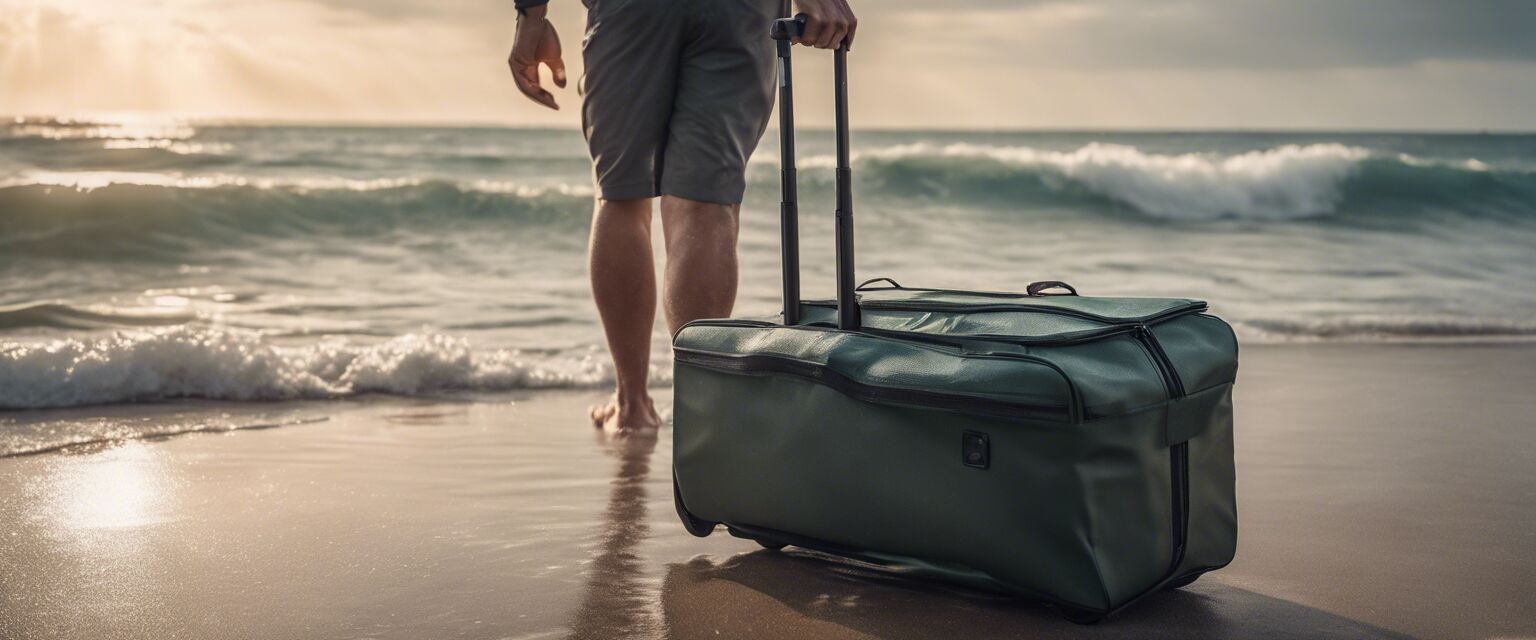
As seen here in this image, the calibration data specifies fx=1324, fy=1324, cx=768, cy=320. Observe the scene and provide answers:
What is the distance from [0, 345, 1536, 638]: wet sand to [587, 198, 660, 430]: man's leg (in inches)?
8.4

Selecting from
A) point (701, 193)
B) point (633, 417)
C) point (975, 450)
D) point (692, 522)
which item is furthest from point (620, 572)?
point (633, 417)

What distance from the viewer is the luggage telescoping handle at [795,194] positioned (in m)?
1.68

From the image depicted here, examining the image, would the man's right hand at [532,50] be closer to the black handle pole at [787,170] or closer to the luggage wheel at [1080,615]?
the black handle pole at [787,170]

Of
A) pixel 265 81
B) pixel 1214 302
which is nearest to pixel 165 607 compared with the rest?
pixel 1214 302

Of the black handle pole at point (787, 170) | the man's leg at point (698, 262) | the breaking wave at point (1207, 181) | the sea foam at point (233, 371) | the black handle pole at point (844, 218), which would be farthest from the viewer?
the breaking wave at point (1207, 181)

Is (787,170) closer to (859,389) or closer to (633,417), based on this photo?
(859,389)

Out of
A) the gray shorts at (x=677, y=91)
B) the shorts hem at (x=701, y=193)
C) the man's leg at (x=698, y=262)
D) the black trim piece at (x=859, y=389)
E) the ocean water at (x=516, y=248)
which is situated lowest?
the ocean water at (x=516, y=248)

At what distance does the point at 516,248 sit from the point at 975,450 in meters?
7.58

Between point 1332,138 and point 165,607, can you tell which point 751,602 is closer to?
point 165,607

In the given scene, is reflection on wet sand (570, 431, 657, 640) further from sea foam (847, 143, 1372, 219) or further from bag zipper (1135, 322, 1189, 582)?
sea foam (847, 143, 1372, 219)

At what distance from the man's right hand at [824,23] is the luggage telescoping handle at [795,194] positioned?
0.04ft

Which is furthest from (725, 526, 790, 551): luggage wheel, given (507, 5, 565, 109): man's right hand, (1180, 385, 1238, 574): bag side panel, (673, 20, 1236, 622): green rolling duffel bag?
(507, 5, 565, 109): man's right hand

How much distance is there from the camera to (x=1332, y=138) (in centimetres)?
3052

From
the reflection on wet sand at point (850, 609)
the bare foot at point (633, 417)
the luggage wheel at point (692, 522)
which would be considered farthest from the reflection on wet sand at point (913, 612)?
the bare foot at point (633, 417)
